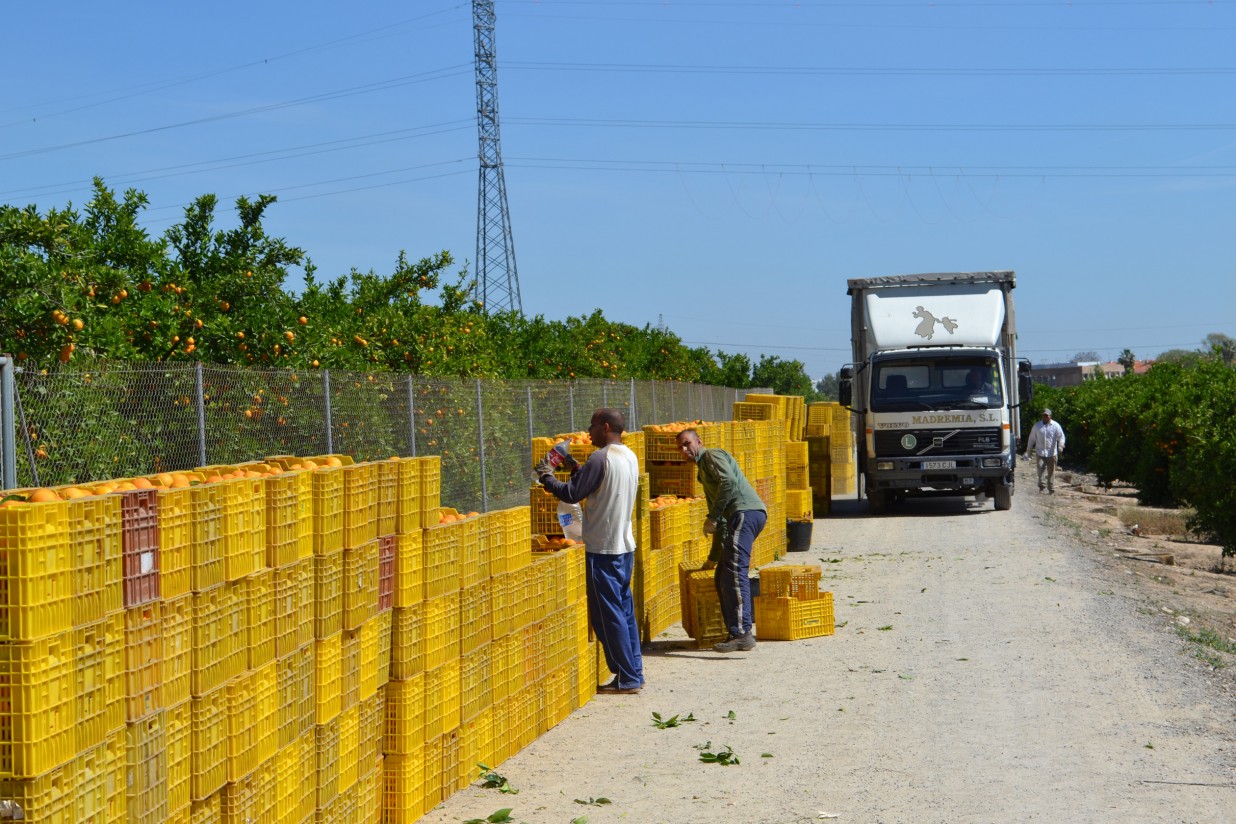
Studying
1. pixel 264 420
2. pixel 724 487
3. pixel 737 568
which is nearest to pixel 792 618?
pixel 737 568

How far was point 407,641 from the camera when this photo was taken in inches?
262

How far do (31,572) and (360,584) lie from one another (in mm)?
2395

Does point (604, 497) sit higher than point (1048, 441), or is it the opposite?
point (604, 497)

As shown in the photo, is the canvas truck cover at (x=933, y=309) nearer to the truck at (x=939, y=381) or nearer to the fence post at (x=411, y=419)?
the truck at (x=939, y=381)

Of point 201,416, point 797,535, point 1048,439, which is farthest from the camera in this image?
point 1048,439

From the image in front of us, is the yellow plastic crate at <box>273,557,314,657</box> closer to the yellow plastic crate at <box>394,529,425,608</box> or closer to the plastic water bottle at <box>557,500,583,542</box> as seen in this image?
the yellow plastic crate at <box>394,529,425,608</box>

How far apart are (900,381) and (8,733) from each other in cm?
2239

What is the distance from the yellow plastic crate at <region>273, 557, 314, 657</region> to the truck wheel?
2163cm

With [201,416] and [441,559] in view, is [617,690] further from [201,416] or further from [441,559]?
[201,416]

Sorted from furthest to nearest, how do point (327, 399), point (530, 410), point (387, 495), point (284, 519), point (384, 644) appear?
point (530, 410)
point (327, 399)
point (387, 495)
point (384, 644)
point (284, 519)

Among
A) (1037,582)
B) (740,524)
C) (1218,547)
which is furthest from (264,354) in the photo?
(1218,547)

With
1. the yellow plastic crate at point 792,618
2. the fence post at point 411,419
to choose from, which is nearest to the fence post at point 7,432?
the yellow plastic crate at point 792,618

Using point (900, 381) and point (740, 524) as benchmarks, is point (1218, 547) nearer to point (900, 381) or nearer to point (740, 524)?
point (900, 381)

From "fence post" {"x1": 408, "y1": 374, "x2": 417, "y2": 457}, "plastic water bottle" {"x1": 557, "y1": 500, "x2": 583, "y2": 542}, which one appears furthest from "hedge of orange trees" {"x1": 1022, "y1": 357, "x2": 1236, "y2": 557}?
"plastic water bottle" {"x1": 557, "y1": 500, "x2": 583, "y2": 542}
